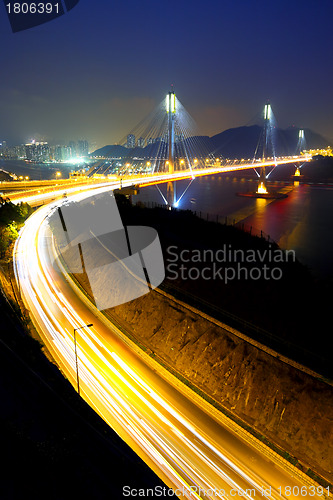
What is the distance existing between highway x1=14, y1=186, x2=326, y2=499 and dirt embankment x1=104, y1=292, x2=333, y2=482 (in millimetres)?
363

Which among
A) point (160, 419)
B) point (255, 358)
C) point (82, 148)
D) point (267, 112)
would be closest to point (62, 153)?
point (82, 148)

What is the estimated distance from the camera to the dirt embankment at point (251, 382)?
15.1 feet

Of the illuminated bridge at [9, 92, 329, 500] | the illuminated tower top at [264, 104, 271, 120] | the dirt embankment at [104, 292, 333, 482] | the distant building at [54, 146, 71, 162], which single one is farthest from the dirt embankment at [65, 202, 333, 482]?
the distant building at [54, 146, 71, 162]

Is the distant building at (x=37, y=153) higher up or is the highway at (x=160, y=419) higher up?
the distant building at (x=37, y=153)

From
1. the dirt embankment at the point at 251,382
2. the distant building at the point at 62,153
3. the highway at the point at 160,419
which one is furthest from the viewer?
the distant building at the point at 62,153

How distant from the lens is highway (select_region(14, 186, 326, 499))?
3.98 metres

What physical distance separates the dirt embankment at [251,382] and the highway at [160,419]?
0.36 metres

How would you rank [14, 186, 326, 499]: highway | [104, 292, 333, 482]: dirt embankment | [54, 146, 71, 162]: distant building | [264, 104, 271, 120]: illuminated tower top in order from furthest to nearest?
1. [54, 146, 71, 162]: distant building
2. [264, 104, 271, 120]: illuminated tower top
3. [104, 292, 333, 482]: dirt embankment
4. [14, 186, 326, 499]: highway

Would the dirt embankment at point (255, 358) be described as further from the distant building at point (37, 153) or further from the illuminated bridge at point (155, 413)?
the distant building at point (37, 153)

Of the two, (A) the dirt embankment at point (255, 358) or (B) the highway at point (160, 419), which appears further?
(A) the dirt embankment at point (255, 358)

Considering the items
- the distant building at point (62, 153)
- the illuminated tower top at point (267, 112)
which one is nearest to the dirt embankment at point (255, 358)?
the illuminated tower top at point (267, 112)

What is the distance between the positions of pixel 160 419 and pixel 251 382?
164 centimetres

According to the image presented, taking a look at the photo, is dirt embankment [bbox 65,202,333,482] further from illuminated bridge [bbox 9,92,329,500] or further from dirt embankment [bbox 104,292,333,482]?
illuminated bridge [bbox 9,92,329,500]

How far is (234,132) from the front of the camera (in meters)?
64.7
